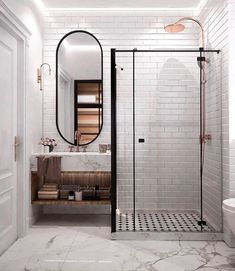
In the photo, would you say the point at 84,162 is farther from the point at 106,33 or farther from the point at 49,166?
the point at 106,33

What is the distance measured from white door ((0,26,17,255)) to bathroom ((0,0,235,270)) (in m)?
0.02

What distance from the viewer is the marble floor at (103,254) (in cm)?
262

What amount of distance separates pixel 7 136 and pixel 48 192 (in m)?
0.99

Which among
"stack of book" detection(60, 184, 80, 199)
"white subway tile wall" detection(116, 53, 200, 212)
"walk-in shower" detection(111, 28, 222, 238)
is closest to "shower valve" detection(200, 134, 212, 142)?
"walk-in shower" detection(111, 28, 222, 238)

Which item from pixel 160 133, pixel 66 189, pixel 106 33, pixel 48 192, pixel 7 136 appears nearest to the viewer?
pixel 7 136

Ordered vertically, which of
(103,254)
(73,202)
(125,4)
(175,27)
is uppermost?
(125,4)

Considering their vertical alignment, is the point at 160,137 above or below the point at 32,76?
below

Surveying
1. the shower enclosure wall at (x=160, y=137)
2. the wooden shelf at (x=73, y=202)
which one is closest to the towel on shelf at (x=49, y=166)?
the wooden shelf at (x=73, y=202)

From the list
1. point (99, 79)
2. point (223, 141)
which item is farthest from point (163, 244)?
point (99, 79)

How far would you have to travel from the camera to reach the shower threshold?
328 centimetres

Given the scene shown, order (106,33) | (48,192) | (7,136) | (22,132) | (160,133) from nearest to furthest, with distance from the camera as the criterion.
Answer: (7,136) → (22,132) → (48,192) → (160,133) → (106,33)

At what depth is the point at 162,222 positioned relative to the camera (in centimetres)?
369

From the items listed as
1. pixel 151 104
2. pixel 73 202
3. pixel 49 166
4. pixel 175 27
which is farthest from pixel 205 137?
pixel 49 166

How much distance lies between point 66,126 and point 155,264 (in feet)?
7.38
